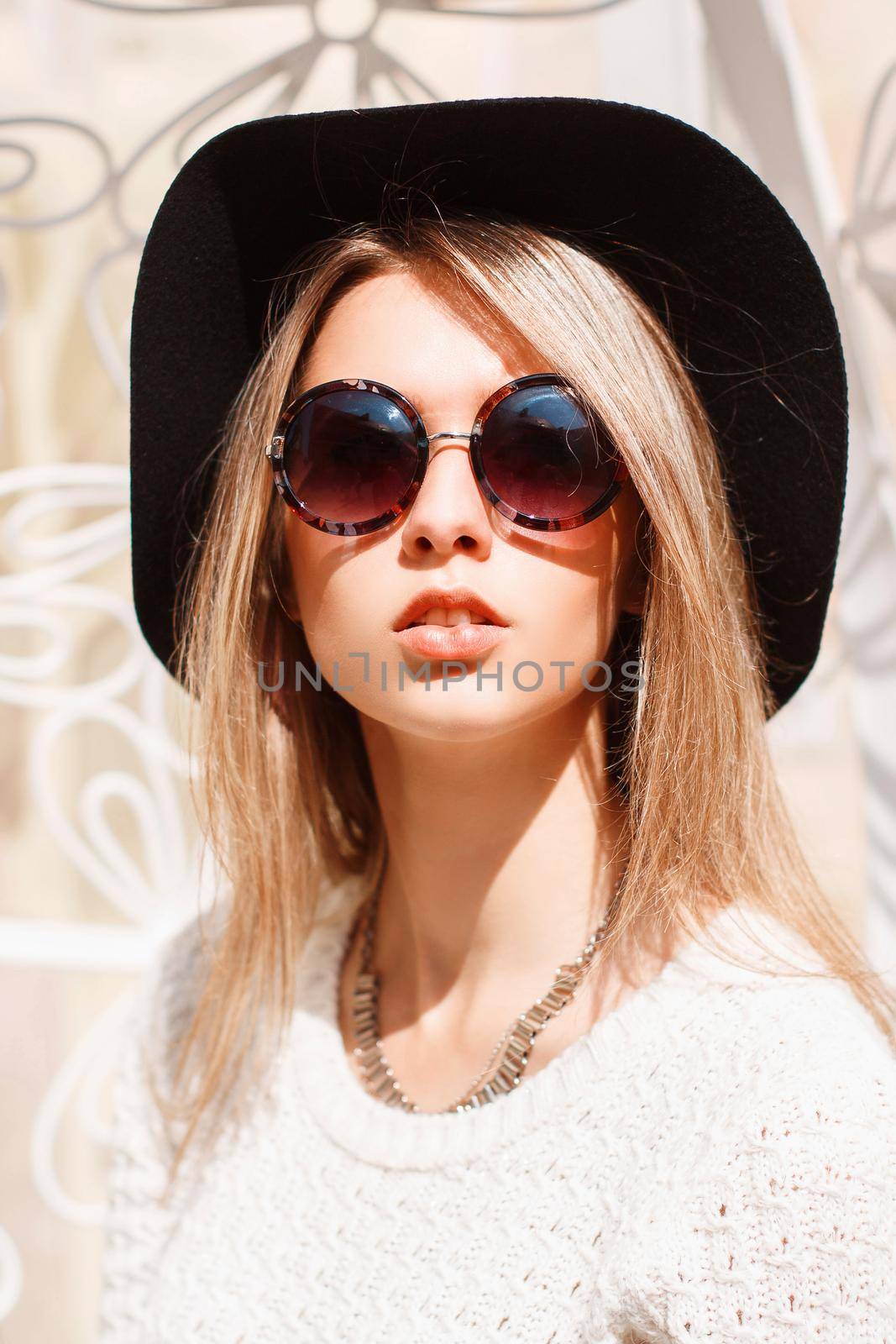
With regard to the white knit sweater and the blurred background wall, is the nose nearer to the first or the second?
the white knit sweater

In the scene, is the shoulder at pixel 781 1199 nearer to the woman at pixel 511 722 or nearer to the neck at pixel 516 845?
the woman at pixel 511 722

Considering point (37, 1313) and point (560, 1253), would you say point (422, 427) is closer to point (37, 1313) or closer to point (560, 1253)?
point (560, 1253)

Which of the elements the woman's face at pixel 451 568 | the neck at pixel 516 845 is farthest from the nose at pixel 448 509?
the neck at pixel 516 845

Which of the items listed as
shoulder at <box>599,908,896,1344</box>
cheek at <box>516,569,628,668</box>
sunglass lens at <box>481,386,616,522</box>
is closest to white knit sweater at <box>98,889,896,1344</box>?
shoulder at <box>599,908,896,1344</box>

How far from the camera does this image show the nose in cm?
102

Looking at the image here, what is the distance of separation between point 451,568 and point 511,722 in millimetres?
168

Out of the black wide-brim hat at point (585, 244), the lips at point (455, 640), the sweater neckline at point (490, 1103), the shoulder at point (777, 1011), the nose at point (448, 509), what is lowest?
the sweater neckline at point (490, 1103)

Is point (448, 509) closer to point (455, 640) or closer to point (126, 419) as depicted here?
point (455, 640)

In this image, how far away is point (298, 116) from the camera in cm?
114

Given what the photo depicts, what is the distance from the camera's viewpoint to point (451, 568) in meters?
1.03

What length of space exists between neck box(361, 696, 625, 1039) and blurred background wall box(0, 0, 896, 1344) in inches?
18.8

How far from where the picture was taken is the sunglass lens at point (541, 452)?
3.36 ft

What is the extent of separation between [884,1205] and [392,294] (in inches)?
38.6

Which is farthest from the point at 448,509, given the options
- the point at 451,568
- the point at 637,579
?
the point at 637,579
